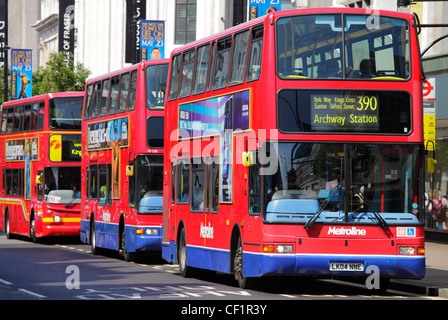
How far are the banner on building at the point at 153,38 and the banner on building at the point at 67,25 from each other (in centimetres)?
3199

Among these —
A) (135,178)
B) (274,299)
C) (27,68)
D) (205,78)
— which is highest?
(27,68)

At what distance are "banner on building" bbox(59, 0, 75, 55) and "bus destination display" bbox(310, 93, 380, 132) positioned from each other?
194ft

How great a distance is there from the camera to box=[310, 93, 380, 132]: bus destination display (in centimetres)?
1648

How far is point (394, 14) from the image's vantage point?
17.0 meters

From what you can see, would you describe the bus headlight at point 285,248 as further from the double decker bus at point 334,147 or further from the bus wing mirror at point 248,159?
the bus wing mirror at point 248,159

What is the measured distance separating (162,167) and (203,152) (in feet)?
16.3

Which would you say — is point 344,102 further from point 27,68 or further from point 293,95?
point 27,68

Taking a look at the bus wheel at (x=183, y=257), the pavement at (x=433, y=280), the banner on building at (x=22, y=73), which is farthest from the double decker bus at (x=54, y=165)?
the banner on building at (x=22, y=73)

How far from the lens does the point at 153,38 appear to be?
4312cm

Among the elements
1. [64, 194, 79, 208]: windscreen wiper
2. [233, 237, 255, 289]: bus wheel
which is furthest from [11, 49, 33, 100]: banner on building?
[233, 237, 255, 289]: bus wheel

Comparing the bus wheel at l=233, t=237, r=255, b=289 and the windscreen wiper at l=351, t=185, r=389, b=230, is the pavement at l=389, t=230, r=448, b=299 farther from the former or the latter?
the bus wheel at l=233, t=237, r=255, b=289

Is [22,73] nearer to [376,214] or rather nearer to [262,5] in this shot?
[262,5]
